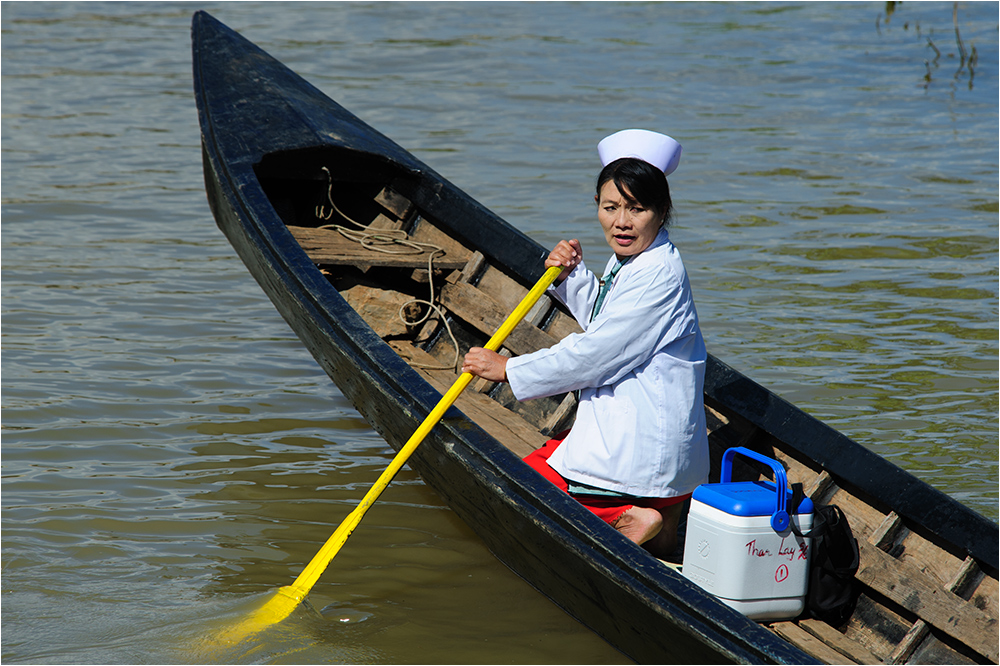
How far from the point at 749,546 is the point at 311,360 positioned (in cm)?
342

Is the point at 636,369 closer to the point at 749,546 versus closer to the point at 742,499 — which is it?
the point at 742,499

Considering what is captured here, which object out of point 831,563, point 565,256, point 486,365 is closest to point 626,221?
point 565,256

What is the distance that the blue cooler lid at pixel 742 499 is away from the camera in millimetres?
2734

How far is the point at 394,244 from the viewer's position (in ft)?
17.0

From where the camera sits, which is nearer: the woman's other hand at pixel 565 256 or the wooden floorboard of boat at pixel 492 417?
the woman's other hand at pixel 565 256

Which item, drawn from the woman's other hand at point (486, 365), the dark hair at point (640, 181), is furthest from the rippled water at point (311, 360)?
the dark hair at point (640, 181)

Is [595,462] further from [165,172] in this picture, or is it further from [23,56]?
[23,56]

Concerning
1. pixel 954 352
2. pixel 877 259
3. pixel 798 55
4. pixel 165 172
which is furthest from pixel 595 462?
pixel 798 55

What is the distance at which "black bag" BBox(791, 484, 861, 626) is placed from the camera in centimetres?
291

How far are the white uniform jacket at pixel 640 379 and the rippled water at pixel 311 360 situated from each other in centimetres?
74

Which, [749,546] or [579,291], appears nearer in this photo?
[749,546]

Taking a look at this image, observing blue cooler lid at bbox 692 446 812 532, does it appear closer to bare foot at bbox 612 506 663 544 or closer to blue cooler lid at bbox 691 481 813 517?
blue cooler lid at bbox 691 481 813 517

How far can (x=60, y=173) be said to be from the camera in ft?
28.2

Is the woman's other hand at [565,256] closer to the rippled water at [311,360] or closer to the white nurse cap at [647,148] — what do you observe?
the white nurse cap at [647,148]
